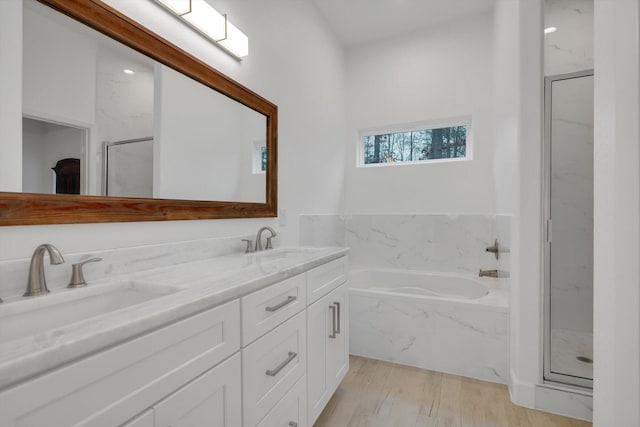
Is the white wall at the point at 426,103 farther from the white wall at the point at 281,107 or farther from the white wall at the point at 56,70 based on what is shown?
the white wall at the point at 56,70

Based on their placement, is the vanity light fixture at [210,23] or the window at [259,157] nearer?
the vanity light fixture at [210,23]

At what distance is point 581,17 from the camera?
7.27ft

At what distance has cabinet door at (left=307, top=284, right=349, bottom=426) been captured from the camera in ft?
4.60

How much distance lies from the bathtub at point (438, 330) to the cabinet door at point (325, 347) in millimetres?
568

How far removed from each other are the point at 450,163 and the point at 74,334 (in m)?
3.07

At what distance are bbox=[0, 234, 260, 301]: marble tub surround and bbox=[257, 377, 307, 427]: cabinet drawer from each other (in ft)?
2.33

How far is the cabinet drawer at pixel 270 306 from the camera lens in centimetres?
96

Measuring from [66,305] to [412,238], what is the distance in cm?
276

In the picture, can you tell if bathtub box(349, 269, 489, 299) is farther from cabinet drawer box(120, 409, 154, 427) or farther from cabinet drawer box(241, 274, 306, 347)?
cabinet drawer box(120, 409, 154, 427)

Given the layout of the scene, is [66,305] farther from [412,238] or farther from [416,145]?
[416,145]

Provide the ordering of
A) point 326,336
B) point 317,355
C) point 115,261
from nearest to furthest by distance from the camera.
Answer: point 115,261
point 317,355
point 326,336

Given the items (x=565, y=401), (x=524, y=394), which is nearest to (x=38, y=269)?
(x=524, y=394)

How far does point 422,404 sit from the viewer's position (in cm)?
178

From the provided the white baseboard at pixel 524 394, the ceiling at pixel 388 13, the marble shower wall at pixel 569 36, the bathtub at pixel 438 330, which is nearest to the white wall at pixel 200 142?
the bathtub at pixel 438 330
